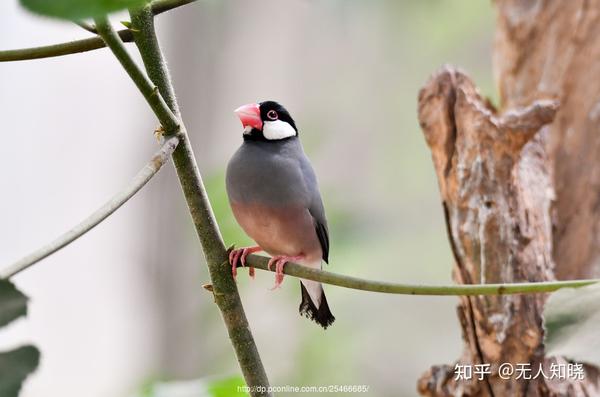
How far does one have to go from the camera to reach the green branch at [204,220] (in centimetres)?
71

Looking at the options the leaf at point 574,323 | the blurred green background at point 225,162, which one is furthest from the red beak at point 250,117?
the blurred green background at point 225,162

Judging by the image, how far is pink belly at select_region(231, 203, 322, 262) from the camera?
A: 1.07m

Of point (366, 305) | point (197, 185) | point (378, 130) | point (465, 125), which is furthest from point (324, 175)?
point (197, 185)

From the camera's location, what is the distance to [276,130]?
1232 mm

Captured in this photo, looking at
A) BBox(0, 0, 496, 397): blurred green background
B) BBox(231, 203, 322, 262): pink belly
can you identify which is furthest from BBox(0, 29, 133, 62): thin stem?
BBox(0, 0, 496, 397): blurred green background

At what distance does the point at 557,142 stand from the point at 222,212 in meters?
0.78

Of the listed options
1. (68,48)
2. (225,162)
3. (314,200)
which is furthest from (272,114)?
(225,162)

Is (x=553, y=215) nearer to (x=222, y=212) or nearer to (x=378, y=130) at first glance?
(x=222, y=212)

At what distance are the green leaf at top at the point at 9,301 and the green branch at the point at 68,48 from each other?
0.72ft

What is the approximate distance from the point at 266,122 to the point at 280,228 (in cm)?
21

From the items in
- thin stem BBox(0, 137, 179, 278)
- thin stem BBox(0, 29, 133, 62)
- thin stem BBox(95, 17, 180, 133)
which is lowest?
thin stem BBox(0, 137, 179, 278)

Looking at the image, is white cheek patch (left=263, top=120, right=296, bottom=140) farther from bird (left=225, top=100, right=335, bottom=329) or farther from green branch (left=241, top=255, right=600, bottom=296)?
green branch (left=241, top=255, right=600, bottom=296)

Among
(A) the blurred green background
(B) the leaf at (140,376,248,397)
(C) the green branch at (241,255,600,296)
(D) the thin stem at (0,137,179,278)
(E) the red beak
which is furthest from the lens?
(A) the blurred green background

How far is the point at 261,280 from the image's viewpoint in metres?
2.54
